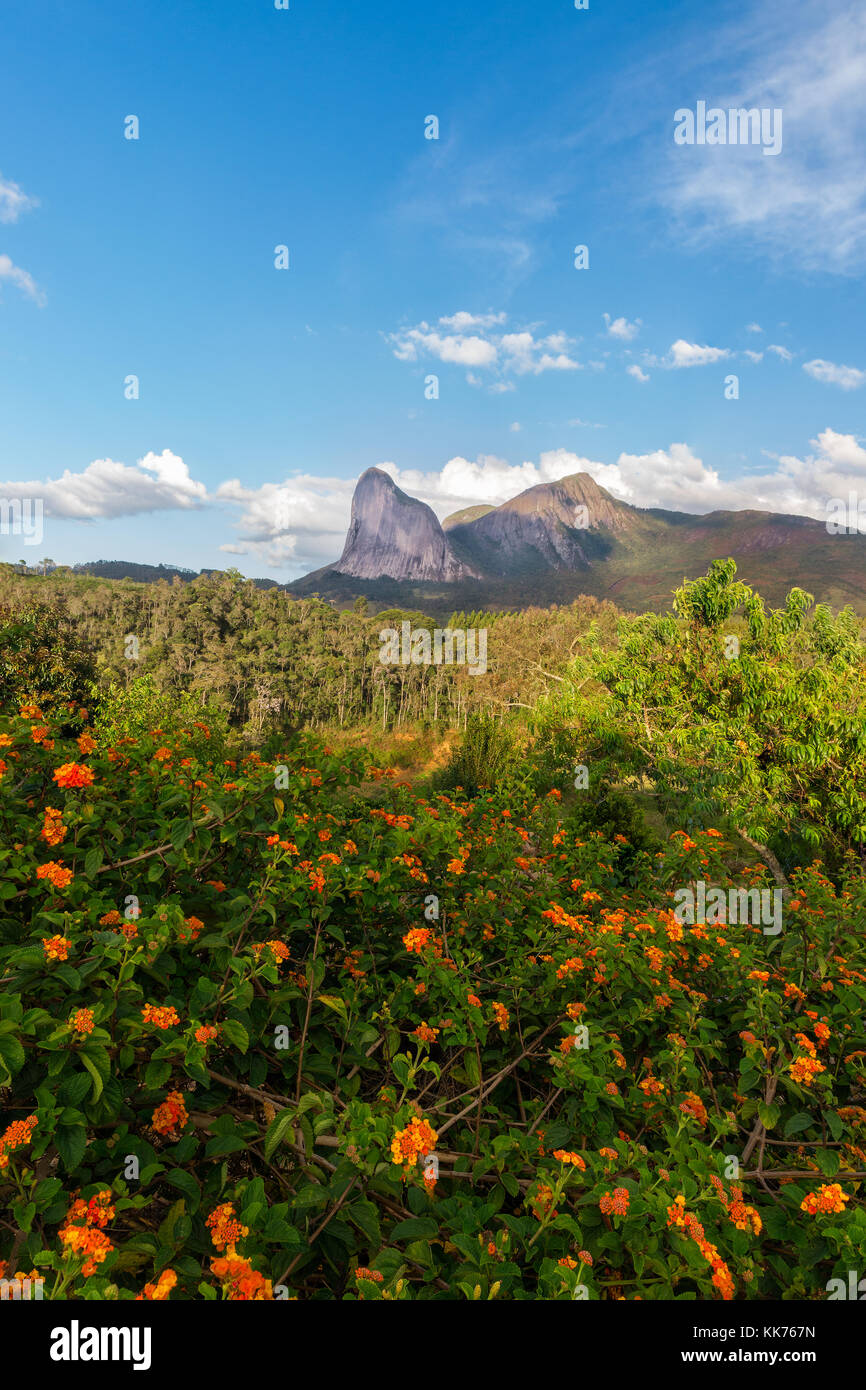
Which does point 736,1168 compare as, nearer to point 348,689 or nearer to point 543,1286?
point 543,1286

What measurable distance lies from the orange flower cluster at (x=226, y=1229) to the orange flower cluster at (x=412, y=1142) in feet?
0.99

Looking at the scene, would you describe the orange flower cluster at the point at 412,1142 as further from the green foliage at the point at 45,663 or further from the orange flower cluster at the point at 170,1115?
the green foliage at the point at 45,663

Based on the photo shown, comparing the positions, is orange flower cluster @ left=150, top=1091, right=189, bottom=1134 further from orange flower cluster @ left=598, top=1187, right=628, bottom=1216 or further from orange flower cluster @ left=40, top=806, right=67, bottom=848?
orange flower cluster @ left=598, top=1187, right=628, bottom=1216

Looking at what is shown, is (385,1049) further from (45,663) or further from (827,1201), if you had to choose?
(45,663)

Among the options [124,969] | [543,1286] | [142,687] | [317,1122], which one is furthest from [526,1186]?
[142,687]

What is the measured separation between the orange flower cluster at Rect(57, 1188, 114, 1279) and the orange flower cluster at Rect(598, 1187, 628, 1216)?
0.93 metres

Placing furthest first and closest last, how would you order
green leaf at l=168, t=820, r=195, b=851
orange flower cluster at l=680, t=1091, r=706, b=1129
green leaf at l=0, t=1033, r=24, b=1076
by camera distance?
1. green leaf at l=168, t=820, r=195, b=851
2. orange flower cluster at l=680, t=1091, r=706, b=1129
3. green leaf at l=0, t=1033, r=24, b=1076

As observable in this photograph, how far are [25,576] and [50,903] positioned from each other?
5718 centimetres

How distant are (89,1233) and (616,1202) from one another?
100 cm

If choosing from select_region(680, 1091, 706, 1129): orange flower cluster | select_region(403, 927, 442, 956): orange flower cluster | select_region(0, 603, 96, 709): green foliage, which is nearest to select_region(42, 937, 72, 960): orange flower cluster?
select_region(403, 927, 442, 956): orange flower cluster

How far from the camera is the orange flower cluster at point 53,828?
64.7 inches

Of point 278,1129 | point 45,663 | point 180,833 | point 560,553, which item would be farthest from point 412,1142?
point 560,553

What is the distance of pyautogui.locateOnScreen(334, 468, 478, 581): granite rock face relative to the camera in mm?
136500

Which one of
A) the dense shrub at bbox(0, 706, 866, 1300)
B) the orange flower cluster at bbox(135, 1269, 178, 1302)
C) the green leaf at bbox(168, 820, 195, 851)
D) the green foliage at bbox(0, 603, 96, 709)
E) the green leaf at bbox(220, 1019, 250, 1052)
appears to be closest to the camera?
the orange flower cluster at bbox(135, 1269, 178, 1302)
